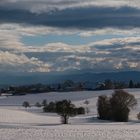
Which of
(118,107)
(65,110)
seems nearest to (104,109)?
(118,107)

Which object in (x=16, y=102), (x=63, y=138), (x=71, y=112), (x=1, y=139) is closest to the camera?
(x=1, y=139)

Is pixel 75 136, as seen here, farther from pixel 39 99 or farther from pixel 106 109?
pixel 39 99

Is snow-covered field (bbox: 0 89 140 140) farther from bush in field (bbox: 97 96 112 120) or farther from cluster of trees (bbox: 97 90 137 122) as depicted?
cluster of trees (bbox: 97 90 137 122)

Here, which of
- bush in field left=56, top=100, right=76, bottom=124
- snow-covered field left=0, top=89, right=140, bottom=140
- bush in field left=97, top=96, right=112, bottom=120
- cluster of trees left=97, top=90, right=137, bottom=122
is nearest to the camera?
snow-covered field left=0, top=89, right=140, bottom=140

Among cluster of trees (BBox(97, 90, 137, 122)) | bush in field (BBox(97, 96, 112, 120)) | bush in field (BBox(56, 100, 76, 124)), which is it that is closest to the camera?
bush in field (BBox(56, 100, 76, 124))

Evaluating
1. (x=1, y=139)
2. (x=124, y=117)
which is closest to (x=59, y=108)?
(x=124, y=117)

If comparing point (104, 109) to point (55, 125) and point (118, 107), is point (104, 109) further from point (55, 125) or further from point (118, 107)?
point (55, 125)

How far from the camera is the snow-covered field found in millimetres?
39219

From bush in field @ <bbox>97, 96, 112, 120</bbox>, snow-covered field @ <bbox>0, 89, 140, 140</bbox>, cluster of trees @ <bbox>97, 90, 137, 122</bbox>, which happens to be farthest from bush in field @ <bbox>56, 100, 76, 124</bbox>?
bush in field @ <bbox>97, 96, 112, 120</bbox>

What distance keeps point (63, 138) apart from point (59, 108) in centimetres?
3564

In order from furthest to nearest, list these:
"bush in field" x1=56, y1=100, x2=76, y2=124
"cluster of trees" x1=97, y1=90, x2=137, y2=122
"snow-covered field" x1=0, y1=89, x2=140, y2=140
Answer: "cluster of trees" x1=97, y1=90, x2=137, y2=122 < "bush in field" x1=56, y1=100, x2=76, y2=124 < "snow-covered field" x1=0, y1=89, x2=140, y2=140

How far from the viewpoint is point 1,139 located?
3500cm

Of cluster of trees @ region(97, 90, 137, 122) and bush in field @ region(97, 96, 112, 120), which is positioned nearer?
cluster of trees @ region(97, 90, 137, 122)

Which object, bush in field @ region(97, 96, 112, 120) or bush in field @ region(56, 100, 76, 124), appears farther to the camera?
bush in field @ region(97, 96, 112, 120)
